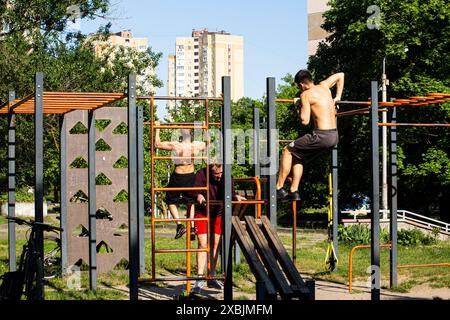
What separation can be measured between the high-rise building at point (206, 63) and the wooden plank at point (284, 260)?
89709 millimetres

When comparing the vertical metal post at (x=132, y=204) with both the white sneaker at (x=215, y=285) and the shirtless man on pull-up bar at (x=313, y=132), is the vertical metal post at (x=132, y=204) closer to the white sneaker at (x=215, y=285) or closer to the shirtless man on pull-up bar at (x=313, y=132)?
the shirtless man on pull-up bar at (x=313, y=132)

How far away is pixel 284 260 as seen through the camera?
29.6 feet

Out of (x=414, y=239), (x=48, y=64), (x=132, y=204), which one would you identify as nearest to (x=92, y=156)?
(x=132, y=204)

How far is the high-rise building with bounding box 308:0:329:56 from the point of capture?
80.2m

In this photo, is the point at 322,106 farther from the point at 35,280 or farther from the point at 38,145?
the point at 35,280

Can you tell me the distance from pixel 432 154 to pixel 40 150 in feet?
86.6

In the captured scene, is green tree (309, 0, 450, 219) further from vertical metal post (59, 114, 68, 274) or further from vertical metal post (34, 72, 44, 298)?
vertical metal post (34, 72, 44, 298)

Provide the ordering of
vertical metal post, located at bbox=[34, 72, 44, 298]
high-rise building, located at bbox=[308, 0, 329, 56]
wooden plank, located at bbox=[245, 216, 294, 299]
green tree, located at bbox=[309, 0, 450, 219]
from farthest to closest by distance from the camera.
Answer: high-rise building, located at bbox=[308, 0, 329, 56]
green tree, located at bbox=[309, 0, 450, 219]
vertical metal post, located at bbox=[34, 72, 44, 298]
wooden plank, located at bbox=[245, 216, 294, 299]

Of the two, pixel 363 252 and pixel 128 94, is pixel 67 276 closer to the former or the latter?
pixel 128 94

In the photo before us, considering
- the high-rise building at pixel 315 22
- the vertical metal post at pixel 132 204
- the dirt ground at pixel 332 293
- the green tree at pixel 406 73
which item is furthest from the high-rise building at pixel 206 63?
the vertical metal post at pixel 132 204

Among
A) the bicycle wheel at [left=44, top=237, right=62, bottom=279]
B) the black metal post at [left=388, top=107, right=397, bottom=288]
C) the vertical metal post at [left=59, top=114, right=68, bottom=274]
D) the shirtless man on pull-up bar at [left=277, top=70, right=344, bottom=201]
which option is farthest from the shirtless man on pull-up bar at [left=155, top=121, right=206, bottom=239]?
the black metal post at [left=388, top=107, right=397, bottom=288]

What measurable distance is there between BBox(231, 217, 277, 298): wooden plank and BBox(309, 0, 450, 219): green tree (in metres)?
24.9

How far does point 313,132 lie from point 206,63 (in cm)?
9830
